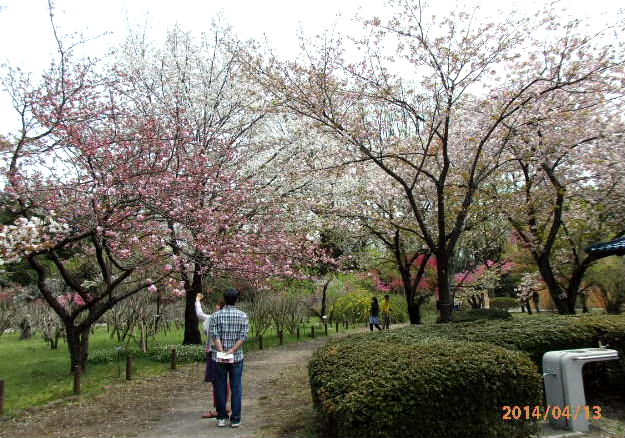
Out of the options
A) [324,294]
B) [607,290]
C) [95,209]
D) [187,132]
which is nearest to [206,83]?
[187,132]

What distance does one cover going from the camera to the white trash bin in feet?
15.0

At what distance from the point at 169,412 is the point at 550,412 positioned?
4.49m

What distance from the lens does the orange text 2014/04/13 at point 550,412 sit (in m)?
3.96

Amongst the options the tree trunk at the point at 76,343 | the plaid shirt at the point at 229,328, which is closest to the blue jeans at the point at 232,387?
the plaid shirt at the point at 229,328

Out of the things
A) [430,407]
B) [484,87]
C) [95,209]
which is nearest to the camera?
[430,407]

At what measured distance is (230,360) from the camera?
502 cm

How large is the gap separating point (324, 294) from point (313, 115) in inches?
578

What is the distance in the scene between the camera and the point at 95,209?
730cm

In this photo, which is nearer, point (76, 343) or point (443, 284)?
point (443, 284)

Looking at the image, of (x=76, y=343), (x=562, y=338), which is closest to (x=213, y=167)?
(x=76, y=343)

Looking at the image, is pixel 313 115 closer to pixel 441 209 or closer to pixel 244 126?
pixel 441 209

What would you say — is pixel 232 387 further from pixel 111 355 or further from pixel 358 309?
pixel 358 309

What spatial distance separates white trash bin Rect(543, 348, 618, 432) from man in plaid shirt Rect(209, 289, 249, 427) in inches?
125

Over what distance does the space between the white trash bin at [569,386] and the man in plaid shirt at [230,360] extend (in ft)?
10.4
